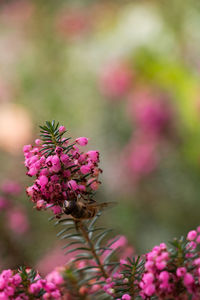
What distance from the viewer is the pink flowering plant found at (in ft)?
2.43

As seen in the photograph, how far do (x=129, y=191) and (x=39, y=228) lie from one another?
820mm

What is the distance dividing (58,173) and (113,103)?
11.6 ft

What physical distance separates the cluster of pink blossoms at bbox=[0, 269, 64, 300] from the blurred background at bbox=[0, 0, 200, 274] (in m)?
0.75

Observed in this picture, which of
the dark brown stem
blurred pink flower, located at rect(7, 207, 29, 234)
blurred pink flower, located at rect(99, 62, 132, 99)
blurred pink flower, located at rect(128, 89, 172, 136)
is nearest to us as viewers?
the dark brown stem

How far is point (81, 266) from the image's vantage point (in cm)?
90

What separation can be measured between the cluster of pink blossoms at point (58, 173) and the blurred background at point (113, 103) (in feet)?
2.34

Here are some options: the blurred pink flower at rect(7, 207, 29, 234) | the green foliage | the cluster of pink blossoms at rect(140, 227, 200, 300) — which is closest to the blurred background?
the blurred pink flower at rect(7, 207, 29, 234)

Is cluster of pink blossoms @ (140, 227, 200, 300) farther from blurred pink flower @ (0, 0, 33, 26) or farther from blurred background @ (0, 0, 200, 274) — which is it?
blurred pink flower @ (0, 0, 33, 26)

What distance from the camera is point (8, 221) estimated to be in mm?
2055

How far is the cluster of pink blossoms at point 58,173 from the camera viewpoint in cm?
81

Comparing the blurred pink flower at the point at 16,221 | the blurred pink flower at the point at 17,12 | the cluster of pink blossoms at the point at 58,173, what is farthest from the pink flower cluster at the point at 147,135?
the blurred pink flower at the point at 17,12

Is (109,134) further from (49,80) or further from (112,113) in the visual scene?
(49,80)

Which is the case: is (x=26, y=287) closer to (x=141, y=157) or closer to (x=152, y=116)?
(x=141, y=157)

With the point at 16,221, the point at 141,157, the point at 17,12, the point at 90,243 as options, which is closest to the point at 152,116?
the point at 141,157
